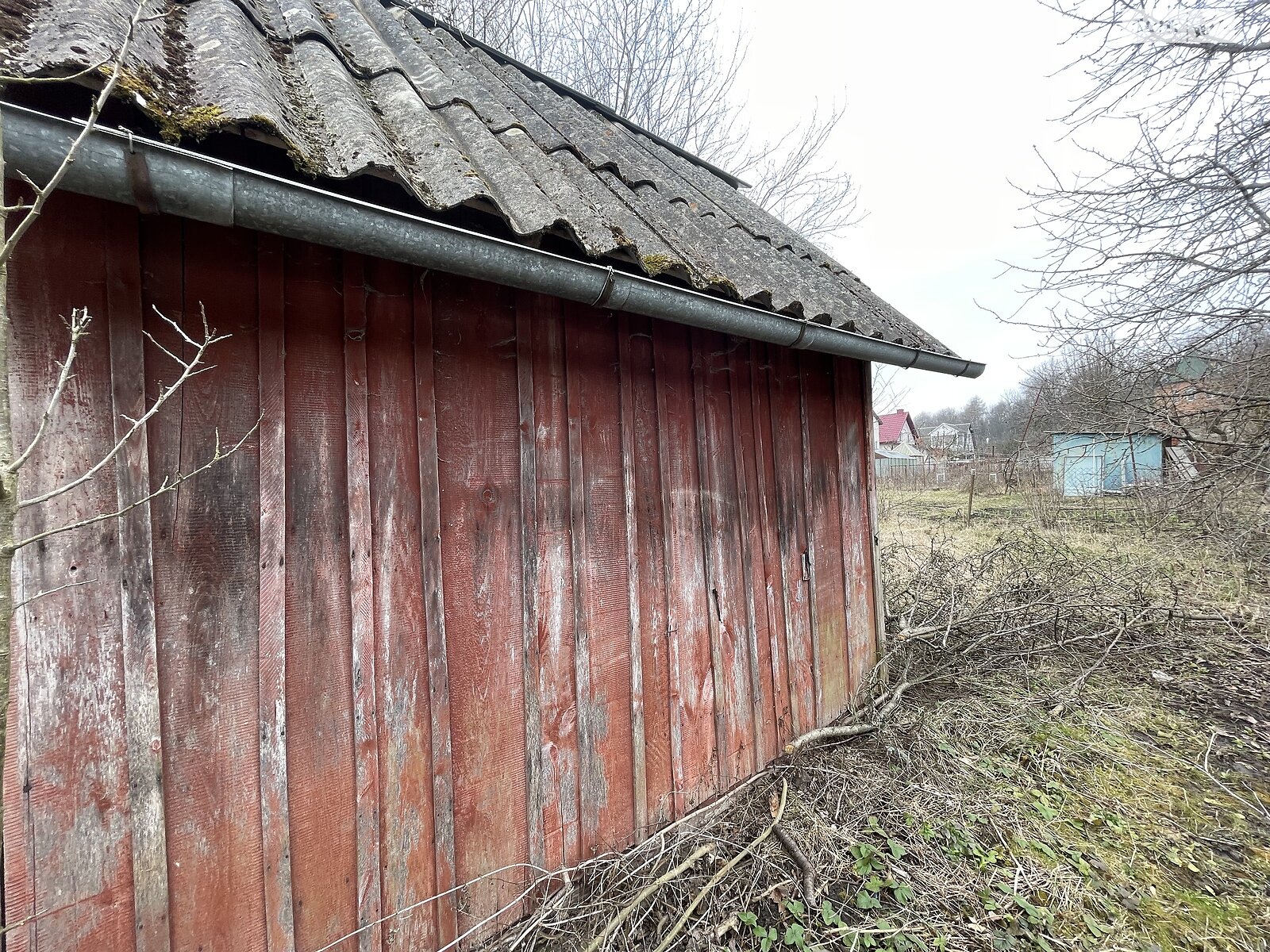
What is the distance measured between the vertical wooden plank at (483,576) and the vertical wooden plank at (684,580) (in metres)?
0.78

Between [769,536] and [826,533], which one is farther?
[826,533]

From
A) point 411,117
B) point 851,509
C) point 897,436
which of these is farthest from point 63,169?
point 897,436

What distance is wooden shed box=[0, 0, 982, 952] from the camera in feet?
3.82

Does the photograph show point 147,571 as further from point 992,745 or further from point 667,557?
point 992,745

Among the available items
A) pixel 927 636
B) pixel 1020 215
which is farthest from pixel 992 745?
pixel 1020 215

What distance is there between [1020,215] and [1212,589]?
4952 mm

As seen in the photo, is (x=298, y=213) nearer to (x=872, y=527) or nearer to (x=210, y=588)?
(x=210, y=588)

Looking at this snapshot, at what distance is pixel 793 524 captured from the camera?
3.08m

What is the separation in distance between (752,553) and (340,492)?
2.02 metres

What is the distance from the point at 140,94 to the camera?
1037 millimetres

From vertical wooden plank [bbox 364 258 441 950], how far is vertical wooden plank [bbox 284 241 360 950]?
0.09 m

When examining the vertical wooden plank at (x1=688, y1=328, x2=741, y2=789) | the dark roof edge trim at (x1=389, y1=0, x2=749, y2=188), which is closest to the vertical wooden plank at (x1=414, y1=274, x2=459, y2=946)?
the vertical wooden plank at (x1=688, y1=328, x2=741, y2=789)

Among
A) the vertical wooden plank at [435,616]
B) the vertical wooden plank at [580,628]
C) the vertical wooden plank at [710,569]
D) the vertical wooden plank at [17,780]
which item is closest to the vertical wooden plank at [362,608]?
the vertical wooden plank at [435,616]

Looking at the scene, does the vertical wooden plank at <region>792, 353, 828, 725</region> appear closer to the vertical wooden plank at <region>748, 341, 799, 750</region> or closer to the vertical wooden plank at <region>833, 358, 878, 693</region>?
the vertical wooden plank at <region>748, 341, 799, 750</region>
